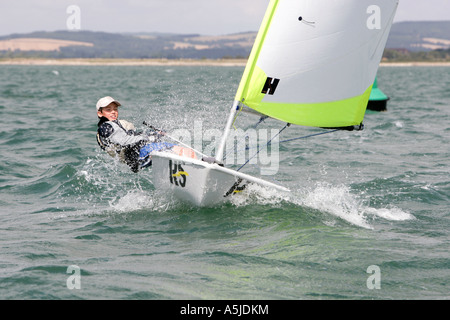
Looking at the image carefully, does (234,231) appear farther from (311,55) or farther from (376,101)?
(376,101)

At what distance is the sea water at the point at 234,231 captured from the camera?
4754 millimetres

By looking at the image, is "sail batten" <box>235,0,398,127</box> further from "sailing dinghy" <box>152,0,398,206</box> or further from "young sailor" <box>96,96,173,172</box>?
"young sailor" <box>96,96,173,172</box>

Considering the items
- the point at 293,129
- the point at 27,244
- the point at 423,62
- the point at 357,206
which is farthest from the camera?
the point at 423,62

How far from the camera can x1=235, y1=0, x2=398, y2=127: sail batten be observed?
6.44m

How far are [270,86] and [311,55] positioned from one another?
594 millimetres

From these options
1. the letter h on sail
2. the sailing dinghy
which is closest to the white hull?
the sailing dinghy

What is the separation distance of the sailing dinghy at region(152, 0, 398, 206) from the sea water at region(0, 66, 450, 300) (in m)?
0.49

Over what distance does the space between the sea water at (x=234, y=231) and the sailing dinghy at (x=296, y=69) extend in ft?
1.62

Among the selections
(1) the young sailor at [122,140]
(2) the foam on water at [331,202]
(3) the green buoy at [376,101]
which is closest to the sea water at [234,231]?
(2) the foam on water at [331,202]

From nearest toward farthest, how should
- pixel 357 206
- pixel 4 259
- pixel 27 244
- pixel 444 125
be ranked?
pixel 4 259 → pixel 27 244 → pixel 357 206 → pixel 444 125
